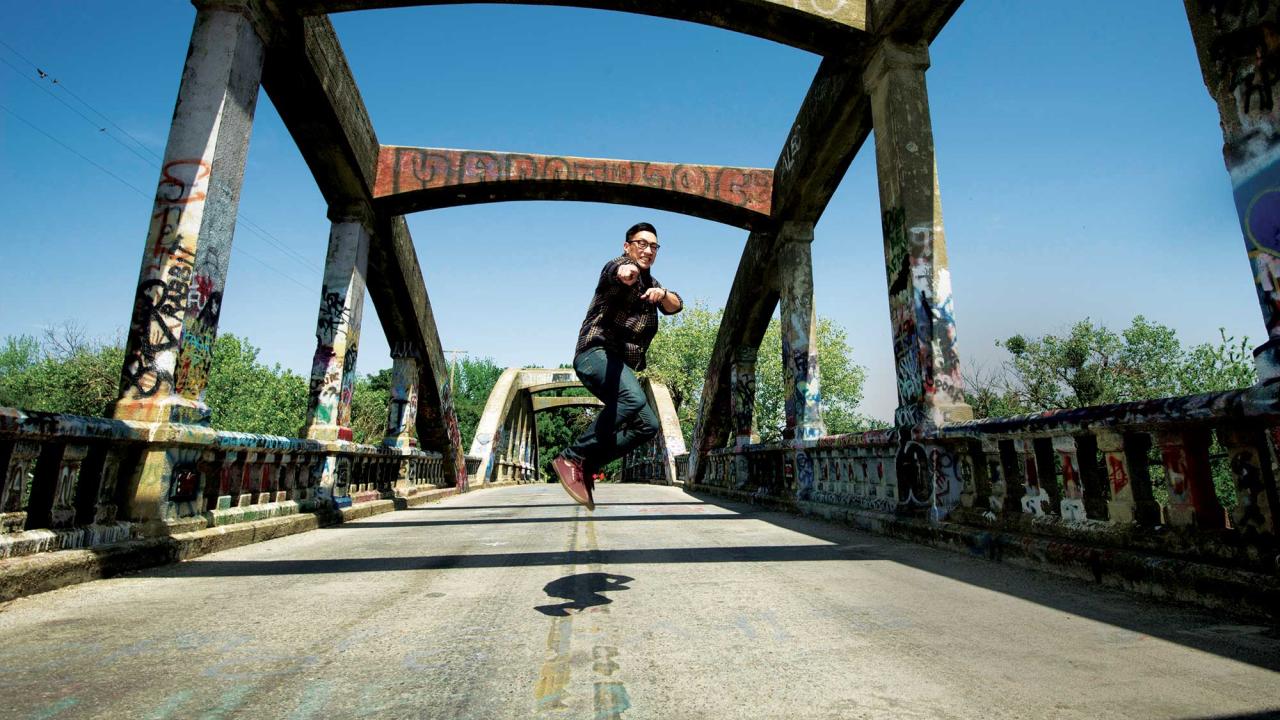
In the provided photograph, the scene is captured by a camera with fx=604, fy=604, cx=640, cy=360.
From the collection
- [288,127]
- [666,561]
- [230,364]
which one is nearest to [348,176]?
[288,127]

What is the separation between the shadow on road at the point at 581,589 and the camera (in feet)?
10.2

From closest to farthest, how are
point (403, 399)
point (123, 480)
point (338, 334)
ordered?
point (123, 480), point (338, 334), point (403, 399)

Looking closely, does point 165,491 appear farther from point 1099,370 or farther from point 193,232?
point 1099,370

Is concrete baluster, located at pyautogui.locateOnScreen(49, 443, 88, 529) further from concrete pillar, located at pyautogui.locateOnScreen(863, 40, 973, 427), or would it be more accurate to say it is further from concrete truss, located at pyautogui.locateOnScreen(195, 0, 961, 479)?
concrete pillar, located at pyautogui.locateOnScreen(863, 40, 973, 427)

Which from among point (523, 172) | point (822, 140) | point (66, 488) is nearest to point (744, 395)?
point (822, 140)

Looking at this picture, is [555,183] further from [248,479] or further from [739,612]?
[739,612]

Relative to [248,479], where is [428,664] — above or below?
below

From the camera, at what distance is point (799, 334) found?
1157 cm

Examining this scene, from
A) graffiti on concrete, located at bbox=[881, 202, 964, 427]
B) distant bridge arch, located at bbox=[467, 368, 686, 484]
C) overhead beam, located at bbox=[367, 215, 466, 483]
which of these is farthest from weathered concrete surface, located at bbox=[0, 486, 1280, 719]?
distant bridge arch, located at bbox=[467, 368, 686, 484]

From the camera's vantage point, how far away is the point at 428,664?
2240mm

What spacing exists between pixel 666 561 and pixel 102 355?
4204cm

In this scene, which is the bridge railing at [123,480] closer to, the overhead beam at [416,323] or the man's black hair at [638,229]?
the man's black hair at [638,229]

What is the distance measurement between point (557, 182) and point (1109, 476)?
9.97 meters

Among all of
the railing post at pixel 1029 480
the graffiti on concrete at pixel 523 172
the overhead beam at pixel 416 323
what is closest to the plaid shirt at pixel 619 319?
the railing post at pixel 1029 480
